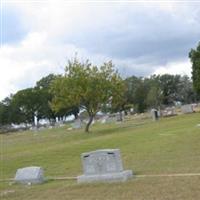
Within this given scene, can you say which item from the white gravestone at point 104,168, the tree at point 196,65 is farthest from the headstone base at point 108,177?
the tree at point 196,65

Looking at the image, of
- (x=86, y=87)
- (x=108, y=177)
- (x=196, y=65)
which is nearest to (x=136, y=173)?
(x=108, y=177)

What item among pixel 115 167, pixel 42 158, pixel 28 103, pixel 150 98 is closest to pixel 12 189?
pixel 115 167

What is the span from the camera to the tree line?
155 feet

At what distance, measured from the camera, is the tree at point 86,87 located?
46812mm

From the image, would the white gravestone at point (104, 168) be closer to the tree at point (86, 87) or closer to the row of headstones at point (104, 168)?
the row of headstones at point (104, 168)

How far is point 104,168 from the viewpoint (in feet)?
46.8

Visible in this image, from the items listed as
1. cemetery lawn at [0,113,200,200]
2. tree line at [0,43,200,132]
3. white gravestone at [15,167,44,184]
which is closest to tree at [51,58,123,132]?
tree line at [0,43,200,132]

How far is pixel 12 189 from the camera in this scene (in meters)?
14.8

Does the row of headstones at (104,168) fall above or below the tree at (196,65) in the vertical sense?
below

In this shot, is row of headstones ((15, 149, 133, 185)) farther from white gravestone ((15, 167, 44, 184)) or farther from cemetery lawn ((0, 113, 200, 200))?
white gravestone ((15, 167, 44, 184))

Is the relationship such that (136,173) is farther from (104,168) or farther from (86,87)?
(86,87)

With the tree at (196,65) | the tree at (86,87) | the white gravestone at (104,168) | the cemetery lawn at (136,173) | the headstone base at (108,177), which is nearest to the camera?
the cemetery lawn at (136,173)

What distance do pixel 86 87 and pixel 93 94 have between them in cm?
92

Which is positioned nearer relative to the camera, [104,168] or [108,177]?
[108,177]
